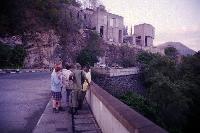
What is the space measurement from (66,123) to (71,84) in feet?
6.97

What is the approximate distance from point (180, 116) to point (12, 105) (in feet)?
85.0

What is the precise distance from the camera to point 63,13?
62.9 m

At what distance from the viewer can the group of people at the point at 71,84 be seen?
10.1m

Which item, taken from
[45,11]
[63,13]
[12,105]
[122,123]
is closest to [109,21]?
[63,13]

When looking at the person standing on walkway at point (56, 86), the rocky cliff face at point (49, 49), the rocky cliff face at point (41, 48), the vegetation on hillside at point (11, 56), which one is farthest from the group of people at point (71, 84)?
the rocky cliff face at point (41, 48)

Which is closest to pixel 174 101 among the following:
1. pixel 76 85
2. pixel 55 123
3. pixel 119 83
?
pixel 119 83

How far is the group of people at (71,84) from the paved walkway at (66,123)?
358 millimetres

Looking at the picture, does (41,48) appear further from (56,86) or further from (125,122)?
(125,122)

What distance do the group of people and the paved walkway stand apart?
0.36 m

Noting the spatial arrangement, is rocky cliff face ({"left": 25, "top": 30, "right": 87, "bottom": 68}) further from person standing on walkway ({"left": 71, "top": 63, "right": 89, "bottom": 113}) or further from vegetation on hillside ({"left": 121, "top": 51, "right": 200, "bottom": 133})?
person standing on walkway ({"left": 71, "top": 63, "right": 89, "bottom": 113})

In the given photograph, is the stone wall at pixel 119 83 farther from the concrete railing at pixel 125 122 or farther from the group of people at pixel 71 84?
the concrete railing at pixel 125 122

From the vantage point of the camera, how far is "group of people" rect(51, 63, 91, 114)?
10.1 metres

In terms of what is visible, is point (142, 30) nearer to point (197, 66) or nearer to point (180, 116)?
point (197, 66)

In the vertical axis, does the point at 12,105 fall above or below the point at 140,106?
above
